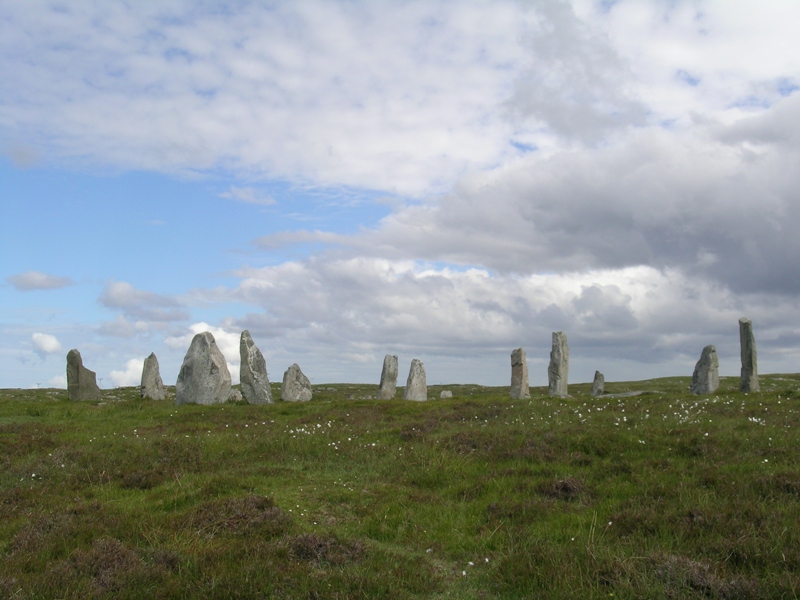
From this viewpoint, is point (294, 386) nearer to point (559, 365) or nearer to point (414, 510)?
point (559, 365)

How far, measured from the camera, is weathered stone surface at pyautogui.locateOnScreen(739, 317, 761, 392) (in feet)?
110

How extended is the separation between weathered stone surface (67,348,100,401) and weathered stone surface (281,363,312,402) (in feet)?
32.8

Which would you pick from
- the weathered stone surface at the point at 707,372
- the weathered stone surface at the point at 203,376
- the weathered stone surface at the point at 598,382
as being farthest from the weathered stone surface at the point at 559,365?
the weathered stone surface at the point at 203,376

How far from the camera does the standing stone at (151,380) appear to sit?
3562cm

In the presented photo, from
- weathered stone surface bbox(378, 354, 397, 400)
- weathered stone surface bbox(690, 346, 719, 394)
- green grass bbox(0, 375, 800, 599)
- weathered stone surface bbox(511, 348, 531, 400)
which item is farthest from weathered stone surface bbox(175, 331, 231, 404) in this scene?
weathered stone surface bbox(690, 346, 719, 394)

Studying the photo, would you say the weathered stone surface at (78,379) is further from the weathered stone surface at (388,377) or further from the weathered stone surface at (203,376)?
the weathered stone surface at (388,377)

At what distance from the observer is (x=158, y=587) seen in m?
7.39

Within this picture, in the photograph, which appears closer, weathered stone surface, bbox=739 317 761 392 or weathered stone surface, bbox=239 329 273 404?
weathered stone surface, bbox=239 329 273 404

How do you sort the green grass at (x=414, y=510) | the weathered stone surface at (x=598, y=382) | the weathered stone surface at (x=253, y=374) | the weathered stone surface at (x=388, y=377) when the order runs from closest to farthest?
1. the green grass at (x=414, y=510)
2. the weathered stone surface at (x=253, y=374)
3. the weathered stone surface at (x=388, y=377)
4. the weathered stone surface at (x=598, y=382)

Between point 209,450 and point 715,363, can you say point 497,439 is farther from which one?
point 715,363

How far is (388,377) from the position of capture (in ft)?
122

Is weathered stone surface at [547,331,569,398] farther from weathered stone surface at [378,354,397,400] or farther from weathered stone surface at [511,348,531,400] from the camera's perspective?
weathered stone surface at [378,354,397,400]

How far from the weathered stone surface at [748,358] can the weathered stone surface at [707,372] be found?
53.8 inches

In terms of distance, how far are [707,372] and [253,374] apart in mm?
24835
